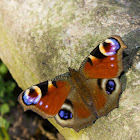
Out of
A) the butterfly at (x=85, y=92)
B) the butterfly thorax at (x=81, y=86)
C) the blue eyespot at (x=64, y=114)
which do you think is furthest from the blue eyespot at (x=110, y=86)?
the blue eyespot at (x=64, y=114)

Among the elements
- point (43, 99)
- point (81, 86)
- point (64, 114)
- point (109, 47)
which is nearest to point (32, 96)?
point (43, 99)

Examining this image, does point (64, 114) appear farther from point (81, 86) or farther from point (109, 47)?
point (109, 47)

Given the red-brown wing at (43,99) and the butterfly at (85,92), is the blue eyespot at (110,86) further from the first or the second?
the red-brown wing at (43,99)

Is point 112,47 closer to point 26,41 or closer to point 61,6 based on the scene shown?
point 61,6

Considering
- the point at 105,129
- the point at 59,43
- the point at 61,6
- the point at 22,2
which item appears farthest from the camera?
the point at 22,2

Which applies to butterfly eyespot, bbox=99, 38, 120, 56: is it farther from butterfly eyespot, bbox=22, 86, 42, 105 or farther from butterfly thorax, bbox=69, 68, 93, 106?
butterfly eyespot, bbox=22, 86, 42, 105

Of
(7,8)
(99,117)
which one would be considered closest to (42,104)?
(99,117)
